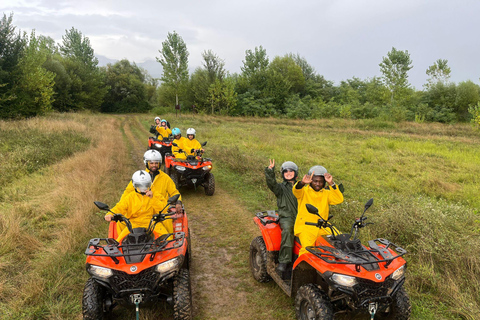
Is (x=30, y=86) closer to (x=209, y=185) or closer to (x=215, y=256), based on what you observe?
(x=209, y=185)

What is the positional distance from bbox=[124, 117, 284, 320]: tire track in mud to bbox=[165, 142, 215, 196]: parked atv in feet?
1.19

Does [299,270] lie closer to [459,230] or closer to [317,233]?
[317,233]

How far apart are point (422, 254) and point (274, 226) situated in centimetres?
227

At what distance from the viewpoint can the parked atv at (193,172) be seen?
315 inches

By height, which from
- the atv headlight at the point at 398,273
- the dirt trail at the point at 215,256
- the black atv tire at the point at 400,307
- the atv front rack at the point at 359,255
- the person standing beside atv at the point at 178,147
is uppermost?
the person standing beside atv at the point at 178,147

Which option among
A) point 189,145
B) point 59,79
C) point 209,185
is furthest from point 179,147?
point 59,79

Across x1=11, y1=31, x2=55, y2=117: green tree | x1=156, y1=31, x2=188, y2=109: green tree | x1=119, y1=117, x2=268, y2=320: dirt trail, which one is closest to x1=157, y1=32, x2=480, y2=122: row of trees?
x1=156, y1=31, x2=188, y2=109: green tree

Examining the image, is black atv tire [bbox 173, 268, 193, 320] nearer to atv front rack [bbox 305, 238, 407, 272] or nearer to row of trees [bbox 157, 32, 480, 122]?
atv front rack [bbox 305, 238, 407, 272]

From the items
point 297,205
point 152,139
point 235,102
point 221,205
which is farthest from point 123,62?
point 297,205

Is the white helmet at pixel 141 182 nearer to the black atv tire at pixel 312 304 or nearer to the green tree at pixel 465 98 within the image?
the black atv tire at pixel 312 304

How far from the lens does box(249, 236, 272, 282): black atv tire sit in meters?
4.20

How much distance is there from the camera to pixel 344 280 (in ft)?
9.00

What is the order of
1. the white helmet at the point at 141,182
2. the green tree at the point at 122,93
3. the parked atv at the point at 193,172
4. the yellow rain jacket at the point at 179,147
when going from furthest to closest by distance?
1. the green tree at the point at 122,93
2. the yellow rain jacket at the point at 179,147
3. the parked atv at the point at 193,172
4. the white helmet at the point at 141,182

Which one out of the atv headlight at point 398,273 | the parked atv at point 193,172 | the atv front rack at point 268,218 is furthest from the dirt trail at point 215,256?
the atv headlight at point 398,273
